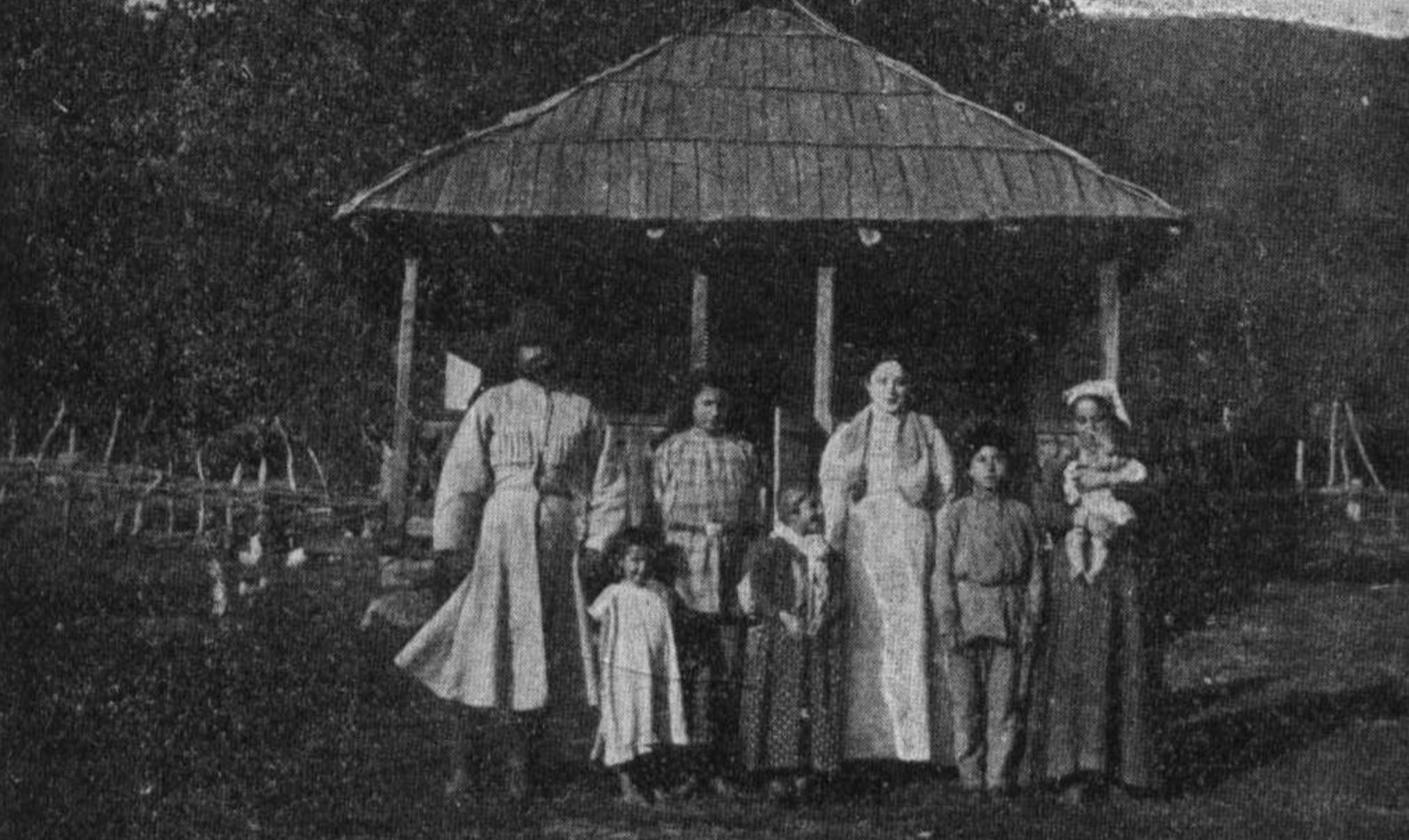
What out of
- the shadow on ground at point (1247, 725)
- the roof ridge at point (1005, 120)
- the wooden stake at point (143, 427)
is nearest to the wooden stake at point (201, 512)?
the wooden stake at point (143, 427)

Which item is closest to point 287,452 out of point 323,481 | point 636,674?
point 323,481

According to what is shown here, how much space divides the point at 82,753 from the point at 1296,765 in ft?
18.9


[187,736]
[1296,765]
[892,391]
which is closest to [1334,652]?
[1296,765]

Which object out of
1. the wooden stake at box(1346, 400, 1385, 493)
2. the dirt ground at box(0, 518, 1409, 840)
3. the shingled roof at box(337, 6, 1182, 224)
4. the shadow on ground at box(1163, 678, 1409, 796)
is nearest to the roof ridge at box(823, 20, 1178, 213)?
the shingled roof at box(337, 6, 1182, 224)

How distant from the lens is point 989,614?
23.2ft

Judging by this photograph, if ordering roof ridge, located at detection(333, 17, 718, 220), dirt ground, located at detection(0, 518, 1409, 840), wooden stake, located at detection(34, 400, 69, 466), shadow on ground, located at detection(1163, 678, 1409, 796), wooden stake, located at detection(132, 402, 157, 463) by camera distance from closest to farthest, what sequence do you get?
dirt ground, located at detection(0, 518, 1409, 840)
shadow on ground, located at detection(1163, 678, 1409, 796)
roof ridge, located at detection(333, 17, 718, 220)
wooden stake, located at detection(34, 400, 69, 466)
wooden stake, located at detection(132, 402, 157, 463)

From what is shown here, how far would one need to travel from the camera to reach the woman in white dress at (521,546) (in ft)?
23.4

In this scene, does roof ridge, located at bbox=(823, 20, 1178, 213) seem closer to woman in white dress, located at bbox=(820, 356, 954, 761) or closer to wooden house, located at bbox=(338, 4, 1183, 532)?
wooden house, located at bbox=(338, 4, 1183, 532)

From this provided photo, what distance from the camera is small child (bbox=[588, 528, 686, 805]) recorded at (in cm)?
699

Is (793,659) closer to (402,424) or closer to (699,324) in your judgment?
(699,324)

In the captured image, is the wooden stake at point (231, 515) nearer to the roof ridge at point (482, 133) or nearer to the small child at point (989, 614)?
the roof ridge at point (482, 133)

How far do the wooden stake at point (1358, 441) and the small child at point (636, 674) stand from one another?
45.5 ft

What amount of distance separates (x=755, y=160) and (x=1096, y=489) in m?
3.69

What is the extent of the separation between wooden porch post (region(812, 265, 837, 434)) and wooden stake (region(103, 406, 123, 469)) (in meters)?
8.22
